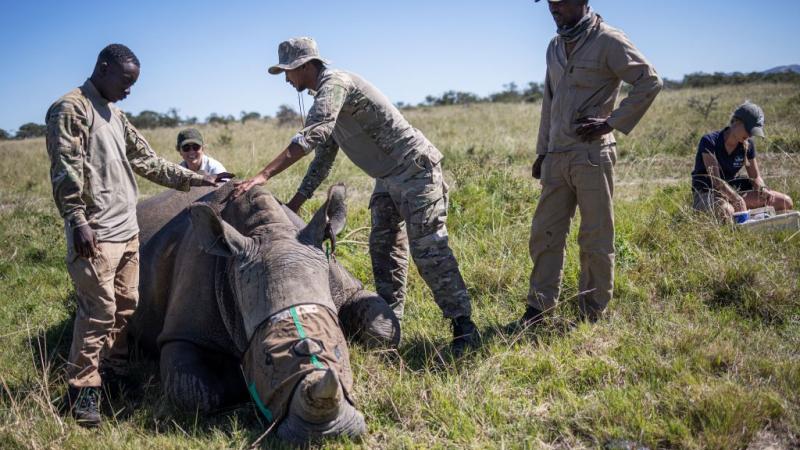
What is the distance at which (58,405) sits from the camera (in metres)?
4.38

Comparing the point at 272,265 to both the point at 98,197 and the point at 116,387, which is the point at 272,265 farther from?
the point at 116,387

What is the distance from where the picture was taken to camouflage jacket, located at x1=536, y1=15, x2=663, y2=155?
4.59 meters

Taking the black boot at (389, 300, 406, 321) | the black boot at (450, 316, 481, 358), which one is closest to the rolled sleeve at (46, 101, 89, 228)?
the black boot at (389, 300, 406, 321)

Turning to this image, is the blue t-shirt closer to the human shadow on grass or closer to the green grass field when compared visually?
the green grass field

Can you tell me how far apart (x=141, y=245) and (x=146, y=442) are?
2.20m

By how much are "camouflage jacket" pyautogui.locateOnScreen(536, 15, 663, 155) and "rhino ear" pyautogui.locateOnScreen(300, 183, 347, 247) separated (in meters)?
1.64

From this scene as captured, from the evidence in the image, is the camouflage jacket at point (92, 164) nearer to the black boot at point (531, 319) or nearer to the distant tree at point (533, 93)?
the black boot at point (531, 319)

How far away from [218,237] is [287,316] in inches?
35.3

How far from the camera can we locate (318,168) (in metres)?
5.67

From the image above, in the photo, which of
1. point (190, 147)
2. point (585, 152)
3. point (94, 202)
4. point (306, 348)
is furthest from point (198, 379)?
point (190, 147)

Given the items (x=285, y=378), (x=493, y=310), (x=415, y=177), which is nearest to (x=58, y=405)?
(x=285, y=378)

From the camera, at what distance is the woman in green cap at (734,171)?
22.8 ft

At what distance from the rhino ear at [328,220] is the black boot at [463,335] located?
1192 millimetres

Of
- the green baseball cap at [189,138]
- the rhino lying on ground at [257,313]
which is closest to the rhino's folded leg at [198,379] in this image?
the rhino lying on ground at [257,313]
